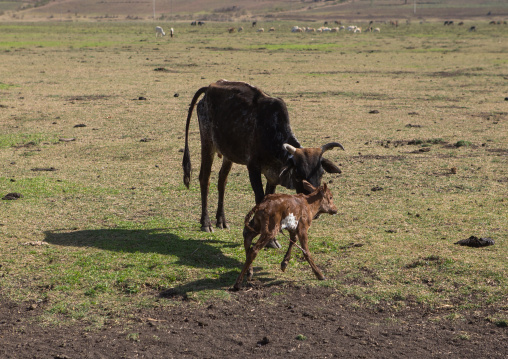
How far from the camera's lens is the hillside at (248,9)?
391 feet

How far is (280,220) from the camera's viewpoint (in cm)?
695

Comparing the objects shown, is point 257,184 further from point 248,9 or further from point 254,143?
point 248,9

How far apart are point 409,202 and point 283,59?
27.5m

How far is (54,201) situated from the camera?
10516 mm

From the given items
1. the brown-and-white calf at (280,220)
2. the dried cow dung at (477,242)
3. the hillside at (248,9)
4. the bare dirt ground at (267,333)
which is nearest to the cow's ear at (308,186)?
the brown-and-white calf at (280,220)

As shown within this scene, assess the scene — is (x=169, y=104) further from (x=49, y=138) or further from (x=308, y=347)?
(x=308, y=347)

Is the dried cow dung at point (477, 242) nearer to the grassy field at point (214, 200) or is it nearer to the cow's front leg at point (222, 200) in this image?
the grassy field at point (214, 200)

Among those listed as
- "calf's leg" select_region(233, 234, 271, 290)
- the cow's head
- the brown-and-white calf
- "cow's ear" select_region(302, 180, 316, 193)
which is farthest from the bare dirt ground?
the cow's head

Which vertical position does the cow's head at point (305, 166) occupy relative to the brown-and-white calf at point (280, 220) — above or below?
above

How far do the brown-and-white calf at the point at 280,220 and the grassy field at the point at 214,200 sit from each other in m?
0.48

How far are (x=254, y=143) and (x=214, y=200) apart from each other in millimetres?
2446

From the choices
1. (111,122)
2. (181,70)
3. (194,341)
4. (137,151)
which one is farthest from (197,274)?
(181,70)

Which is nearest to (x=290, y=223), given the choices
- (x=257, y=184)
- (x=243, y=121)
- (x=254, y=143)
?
(x=257, y=184)

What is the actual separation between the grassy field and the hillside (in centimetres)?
9685
